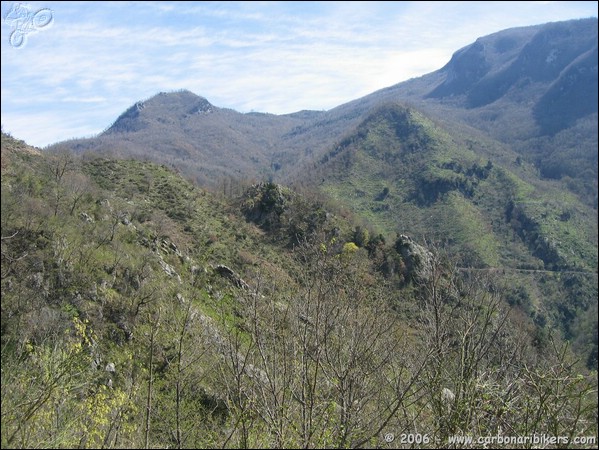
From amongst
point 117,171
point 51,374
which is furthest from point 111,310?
point 117,171

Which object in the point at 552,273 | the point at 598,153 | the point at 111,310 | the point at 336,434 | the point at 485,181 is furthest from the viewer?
the point at 598,153

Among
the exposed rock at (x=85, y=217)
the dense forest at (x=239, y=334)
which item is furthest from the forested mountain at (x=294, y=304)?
the exposed rock at (x=85, y=217)

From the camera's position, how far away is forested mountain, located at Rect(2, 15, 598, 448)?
6145mm

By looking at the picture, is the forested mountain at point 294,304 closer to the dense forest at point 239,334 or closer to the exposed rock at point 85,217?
the dense forest at point 239,334

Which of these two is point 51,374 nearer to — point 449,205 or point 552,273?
point 552,273

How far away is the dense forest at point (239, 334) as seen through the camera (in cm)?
590

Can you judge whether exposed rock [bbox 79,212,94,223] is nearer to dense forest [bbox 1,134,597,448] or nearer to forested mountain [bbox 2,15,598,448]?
dense forest [bbox 1,134,597,448]

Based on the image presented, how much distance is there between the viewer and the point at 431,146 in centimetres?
14050

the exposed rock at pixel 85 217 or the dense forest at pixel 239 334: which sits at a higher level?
the exposed rock at pixel 85 217

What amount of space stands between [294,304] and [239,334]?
4808 mm

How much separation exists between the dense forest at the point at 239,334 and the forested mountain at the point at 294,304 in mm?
92

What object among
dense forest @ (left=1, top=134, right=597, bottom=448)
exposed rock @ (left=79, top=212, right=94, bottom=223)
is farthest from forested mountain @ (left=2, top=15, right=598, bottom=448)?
exposed rock @ (left=79, top=212, right=94, bottom=223)

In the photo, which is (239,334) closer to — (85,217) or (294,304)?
(294,304)

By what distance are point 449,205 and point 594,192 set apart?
227ft
